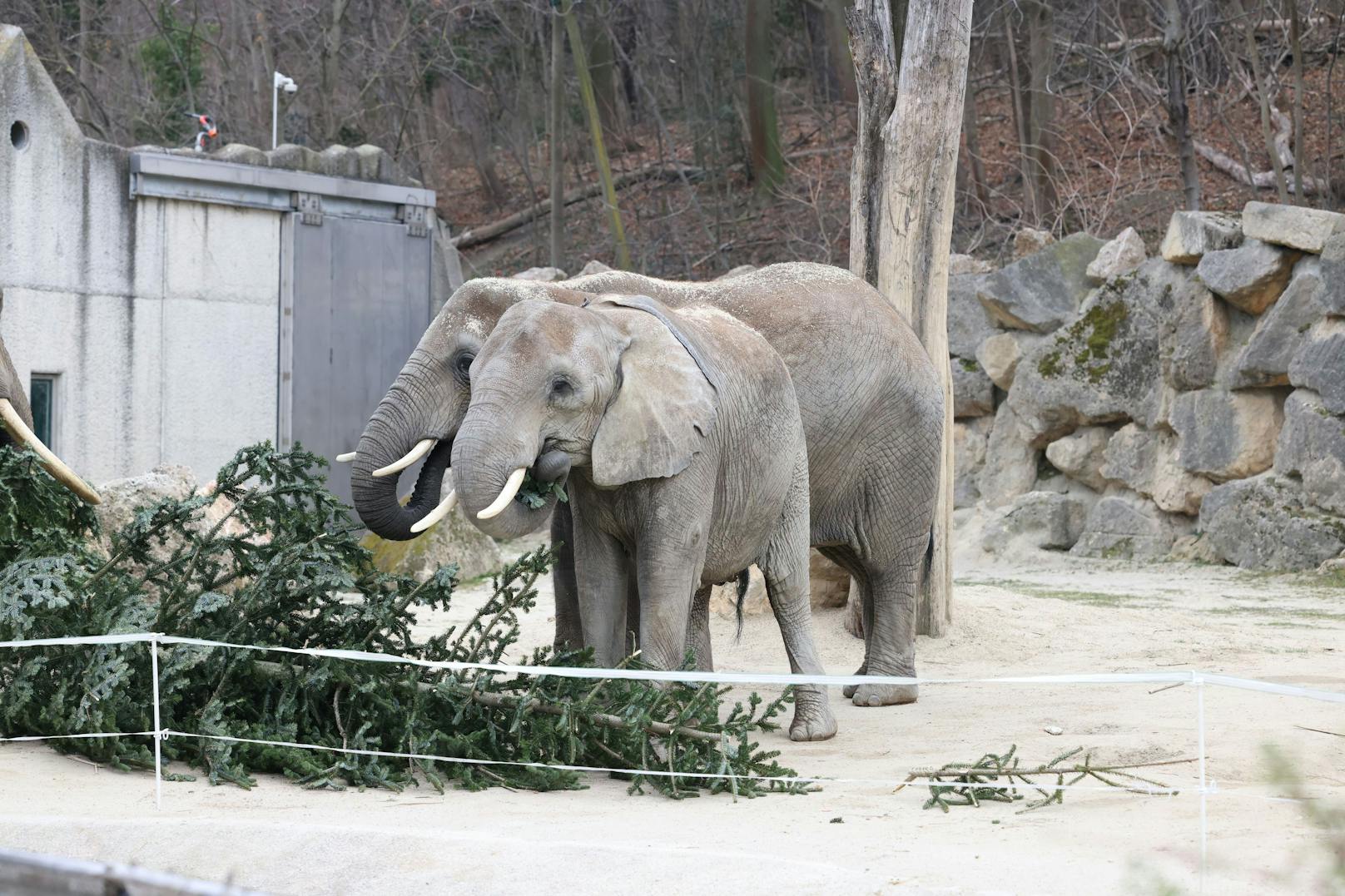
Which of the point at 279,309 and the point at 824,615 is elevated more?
the point at 279,309

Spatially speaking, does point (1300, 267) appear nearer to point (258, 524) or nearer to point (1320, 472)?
point (1320, 472)

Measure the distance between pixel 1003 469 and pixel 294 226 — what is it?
660 centimetres

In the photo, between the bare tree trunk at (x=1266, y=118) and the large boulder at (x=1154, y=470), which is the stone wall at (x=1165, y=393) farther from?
the bare tree trunk at (x=1266, y=118)

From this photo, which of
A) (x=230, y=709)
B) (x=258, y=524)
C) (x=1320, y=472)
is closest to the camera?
(x=230, y=709)

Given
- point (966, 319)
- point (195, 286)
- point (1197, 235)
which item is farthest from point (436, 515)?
point (966, 319)

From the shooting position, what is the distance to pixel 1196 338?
13.8 m

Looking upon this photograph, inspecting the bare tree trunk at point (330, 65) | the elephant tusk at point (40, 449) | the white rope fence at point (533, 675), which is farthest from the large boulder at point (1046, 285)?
the bare tree trunk at point (330, 65)

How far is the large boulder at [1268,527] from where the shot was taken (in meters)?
12.5

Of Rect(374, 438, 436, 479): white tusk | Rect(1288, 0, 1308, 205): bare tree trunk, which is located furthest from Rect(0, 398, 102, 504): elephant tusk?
Rect(1288, 0, 1308, 205): bare tree trunk

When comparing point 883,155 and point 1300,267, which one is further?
point 1300,267

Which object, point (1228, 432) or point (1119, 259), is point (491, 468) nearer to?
point (1228, 432)

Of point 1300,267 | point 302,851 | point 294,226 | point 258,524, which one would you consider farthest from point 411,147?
point 302,851

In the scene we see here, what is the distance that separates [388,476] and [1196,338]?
8807mm

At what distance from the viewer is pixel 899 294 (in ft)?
32.2
